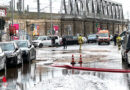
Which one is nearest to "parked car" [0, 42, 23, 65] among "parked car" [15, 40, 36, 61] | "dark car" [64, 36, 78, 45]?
"parked car" [15, 40, 36, 61]

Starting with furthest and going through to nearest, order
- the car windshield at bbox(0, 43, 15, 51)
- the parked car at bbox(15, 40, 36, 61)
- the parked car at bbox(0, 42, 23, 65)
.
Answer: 1. the parked car at bbox(15, 40, 36, 61)
2. the car windshield at bbox(0, 43, 15, 51)
3. the parked car at bbox(0, 42, 23, 65)

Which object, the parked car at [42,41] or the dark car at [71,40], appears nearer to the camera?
the parked car at [42,41]

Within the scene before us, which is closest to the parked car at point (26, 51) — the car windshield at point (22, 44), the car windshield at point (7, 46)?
the car windshield at point (22, 44)

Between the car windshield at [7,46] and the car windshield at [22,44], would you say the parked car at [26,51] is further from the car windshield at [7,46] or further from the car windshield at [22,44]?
the car windshield at [7,46]

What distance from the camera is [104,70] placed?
17.6 meters

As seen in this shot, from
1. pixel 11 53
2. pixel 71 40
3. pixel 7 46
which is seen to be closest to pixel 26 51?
pixel 7 46

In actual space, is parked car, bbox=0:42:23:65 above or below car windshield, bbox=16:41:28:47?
below

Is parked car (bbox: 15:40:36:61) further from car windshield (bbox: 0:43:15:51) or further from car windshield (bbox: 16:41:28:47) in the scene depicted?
car windshield (bbox: 0:43:15:51)

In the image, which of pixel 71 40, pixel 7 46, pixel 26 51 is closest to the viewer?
pixel 7 46

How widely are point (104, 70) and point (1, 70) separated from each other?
5.32 meters

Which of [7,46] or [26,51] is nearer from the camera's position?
[7,46]

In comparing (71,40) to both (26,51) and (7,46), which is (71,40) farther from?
(7,46)

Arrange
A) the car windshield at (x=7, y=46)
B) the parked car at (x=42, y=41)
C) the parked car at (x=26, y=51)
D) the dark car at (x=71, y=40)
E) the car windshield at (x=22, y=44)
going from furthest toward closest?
the dark car at (x=71, y=40) < the parked car at (x=42, y=41) < the car windshield at (x=22, y=44) < the parked car at (x=26, y=51) < the car windshield at (x=7, y=46)

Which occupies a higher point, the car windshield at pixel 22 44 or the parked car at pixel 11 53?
the car windshield at pixel 22 44
